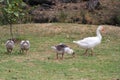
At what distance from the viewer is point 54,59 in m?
12.4

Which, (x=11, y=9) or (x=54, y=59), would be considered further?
(x=11, y=9)

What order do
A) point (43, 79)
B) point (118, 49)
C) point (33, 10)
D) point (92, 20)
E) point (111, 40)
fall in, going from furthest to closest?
point (33, 10), point (92, 20), point (111, 40), point (118, 49), point (43, 79)

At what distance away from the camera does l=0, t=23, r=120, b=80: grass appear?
10.2m

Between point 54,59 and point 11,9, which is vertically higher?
point 11,9

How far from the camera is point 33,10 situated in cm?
2252

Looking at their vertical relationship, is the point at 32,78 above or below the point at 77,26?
above

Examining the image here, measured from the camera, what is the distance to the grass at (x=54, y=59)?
1016 centimetres

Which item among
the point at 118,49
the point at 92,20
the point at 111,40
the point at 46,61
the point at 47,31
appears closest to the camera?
the point at 46,61

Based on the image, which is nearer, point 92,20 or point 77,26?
point 77,26

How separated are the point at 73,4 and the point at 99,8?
1.93 meters

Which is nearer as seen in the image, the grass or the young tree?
the grass

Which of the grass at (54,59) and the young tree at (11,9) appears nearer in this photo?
the grass at (54,59)

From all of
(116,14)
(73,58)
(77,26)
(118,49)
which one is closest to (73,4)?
(116,14)

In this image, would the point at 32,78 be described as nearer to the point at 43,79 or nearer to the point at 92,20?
the point at 43,79
